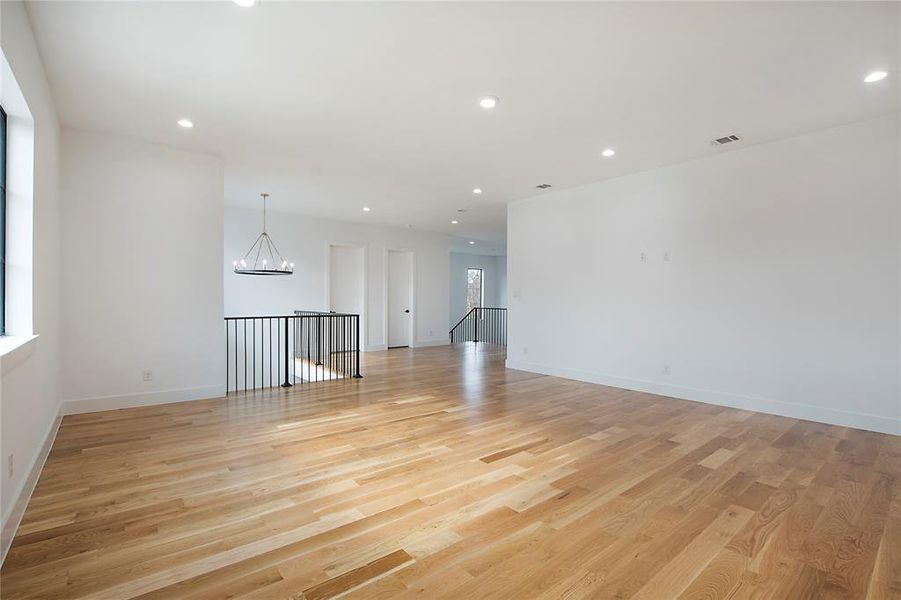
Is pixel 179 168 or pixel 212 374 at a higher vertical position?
pixel 179 168

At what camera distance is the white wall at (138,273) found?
425 centimetres

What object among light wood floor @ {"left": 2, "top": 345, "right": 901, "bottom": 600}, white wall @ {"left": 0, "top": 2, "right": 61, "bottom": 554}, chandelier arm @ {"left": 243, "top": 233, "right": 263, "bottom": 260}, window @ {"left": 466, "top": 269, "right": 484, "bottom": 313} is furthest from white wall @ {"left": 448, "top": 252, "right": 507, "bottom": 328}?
white wall @ {"left": 0, "top": 2, "right": 61, "bottom": 554}

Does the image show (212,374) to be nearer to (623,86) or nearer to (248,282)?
(248,282)

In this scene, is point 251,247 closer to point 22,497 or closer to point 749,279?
point 22,497

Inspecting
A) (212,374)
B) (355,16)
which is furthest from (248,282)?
(355,16)

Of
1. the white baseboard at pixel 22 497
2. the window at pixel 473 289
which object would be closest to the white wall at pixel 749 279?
the white baseboard at pixel 22 497

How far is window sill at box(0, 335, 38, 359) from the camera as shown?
2.00 metres

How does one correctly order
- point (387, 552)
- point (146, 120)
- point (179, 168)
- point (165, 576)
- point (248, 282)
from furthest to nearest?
point (248, 282) → point (179, 168) → point (146, 120) → point (387, 552) → point (165, 576)

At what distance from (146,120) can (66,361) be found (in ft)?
8.18

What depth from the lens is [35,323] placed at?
9.29ft

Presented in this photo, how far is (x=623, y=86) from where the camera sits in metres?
3.28

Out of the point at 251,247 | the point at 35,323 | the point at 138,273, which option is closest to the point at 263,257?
the point at 251,247

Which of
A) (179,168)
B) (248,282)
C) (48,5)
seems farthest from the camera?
(248,282)

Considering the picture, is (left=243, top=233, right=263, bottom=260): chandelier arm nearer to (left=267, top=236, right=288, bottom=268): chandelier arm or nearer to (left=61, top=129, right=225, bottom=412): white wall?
(left=267, top=236, right=288, bottom=268): chandelier arm
